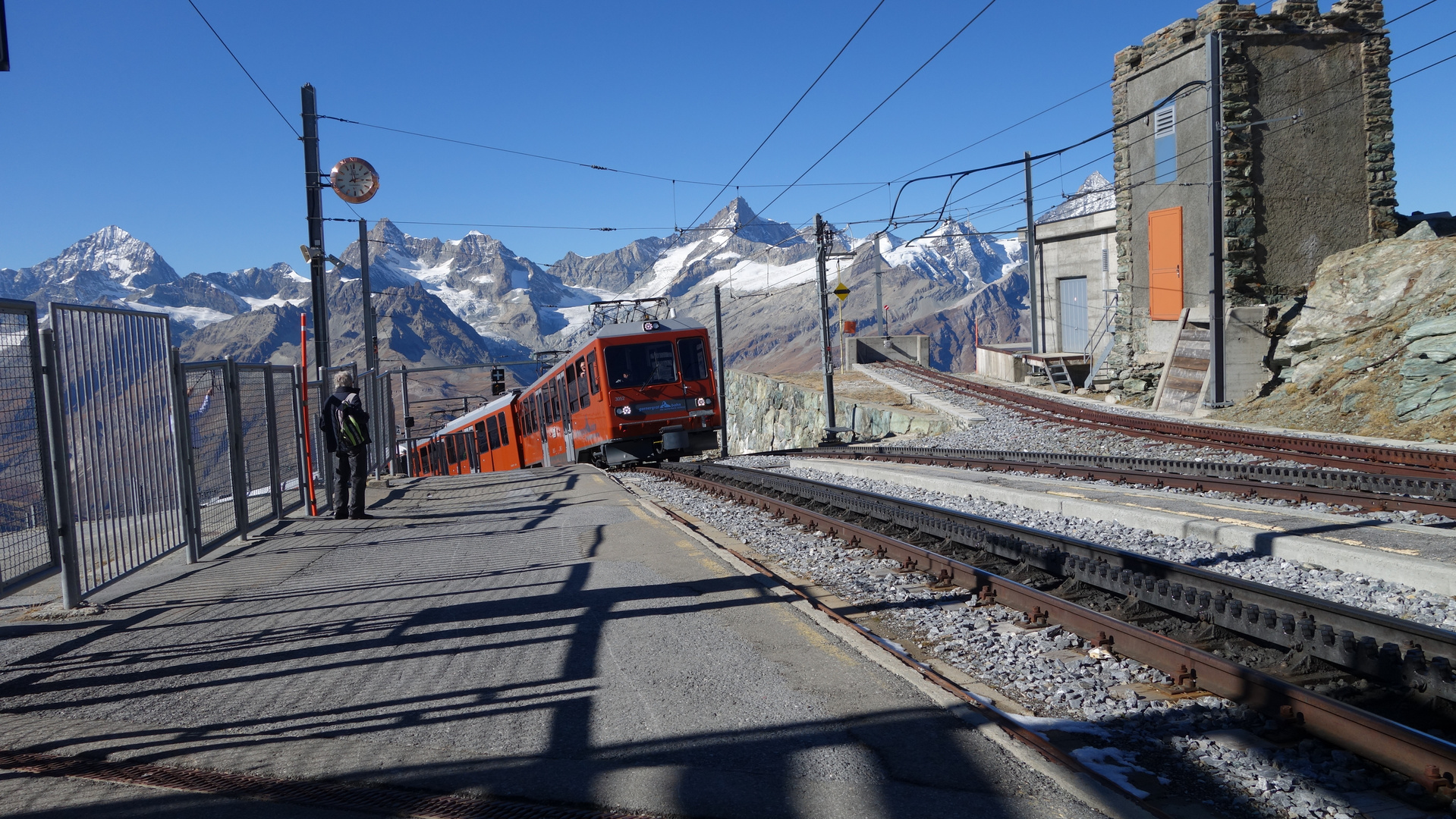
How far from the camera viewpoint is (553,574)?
7273 millimetres

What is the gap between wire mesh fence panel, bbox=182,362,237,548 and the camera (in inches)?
344

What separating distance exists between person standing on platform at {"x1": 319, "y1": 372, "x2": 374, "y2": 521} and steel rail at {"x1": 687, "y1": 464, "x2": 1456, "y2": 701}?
6946mm

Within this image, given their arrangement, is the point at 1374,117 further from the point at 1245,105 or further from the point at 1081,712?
the point at 1081,712

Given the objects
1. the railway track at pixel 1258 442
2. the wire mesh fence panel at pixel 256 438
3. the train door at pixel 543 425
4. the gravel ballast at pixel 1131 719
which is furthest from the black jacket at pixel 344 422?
the railway track at pixel 1258 442

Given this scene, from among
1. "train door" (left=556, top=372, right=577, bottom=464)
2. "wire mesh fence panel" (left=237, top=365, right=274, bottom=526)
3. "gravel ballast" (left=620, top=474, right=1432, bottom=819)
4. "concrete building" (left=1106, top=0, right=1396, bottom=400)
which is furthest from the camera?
"concrete building" (left=1106, top=0, right=1396, bottom=400)

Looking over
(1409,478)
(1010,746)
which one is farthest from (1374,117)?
(1010,746)

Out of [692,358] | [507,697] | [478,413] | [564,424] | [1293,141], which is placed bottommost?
[507,697]

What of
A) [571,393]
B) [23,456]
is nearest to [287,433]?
[23,456]

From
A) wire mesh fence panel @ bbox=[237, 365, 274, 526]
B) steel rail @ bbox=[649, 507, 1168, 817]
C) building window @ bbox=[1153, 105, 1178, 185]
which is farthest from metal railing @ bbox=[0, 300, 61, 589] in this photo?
building window @ bbox=[1153, 105, 1178, 185]

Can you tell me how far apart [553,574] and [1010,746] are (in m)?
4.43

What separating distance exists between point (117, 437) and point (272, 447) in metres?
4.25

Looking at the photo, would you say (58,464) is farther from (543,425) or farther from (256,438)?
(543,425)

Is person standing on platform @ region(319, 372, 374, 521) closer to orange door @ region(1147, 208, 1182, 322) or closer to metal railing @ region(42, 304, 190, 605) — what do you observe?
metal railing @ region(42, 304, 190, 605)

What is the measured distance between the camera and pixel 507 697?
4.41 metres
